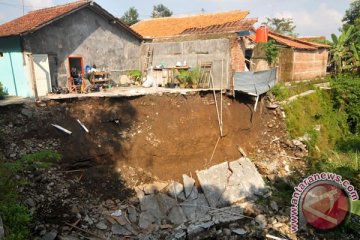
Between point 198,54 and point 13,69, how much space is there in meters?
8.34

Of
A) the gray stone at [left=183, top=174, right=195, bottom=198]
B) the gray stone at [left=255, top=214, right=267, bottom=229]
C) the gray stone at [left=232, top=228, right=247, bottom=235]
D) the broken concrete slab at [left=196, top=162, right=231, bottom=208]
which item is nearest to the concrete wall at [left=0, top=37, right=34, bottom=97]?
the gray stone at [left=183, top=174, right=195, bottom=198]

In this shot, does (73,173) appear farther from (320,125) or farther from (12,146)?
(320,125)

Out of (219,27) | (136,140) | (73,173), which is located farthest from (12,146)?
(219,27)

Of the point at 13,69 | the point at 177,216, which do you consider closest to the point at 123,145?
the point at 177,216

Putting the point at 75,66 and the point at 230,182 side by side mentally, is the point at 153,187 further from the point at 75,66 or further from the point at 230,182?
the point at 75,66

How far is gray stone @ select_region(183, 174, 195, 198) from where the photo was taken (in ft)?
35.4

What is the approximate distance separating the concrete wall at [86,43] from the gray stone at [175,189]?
7.30m

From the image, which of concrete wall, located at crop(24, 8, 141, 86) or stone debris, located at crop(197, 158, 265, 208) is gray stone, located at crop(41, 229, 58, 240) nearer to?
stone debris, located at crop(197, 158, 265, 208)

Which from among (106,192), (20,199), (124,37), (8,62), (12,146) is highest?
(124,37)

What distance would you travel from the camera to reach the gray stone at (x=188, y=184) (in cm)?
1080

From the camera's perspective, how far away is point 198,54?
49.0 ft

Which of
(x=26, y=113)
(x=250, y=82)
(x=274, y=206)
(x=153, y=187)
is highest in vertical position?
(x=250, y=82)

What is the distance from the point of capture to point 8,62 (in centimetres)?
1359

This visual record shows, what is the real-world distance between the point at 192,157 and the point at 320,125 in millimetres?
8196
